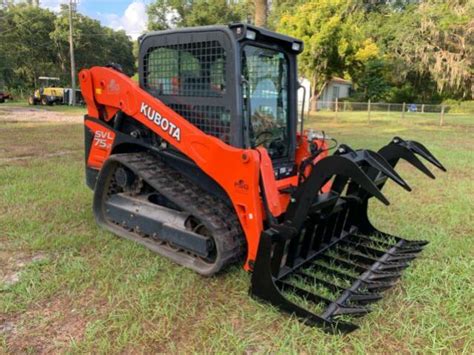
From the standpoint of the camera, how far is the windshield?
3332 mm

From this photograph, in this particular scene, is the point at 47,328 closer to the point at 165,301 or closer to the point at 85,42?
the point at 165,301

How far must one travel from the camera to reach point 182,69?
3486mm

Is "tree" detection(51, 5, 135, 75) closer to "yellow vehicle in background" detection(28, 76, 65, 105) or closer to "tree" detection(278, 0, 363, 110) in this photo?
"yellow vehicle in background" detection(28, 76, 65, 105)

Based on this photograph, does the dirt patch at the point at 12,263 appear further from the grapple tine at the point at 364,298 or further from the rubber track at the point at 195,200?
the grapple tine at the point at 364,298

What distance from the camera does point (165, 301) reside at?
2891 mm

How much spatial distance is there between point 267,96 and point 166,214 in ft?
4.45

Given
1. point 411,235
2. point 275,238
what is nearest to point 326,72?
point 411,235

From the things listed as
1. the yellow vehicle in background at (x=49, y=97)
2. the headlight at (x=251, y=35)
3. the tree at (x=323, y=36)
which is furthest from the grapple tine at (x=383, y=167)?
the yellow vehicle in background at (x=49, y=97)

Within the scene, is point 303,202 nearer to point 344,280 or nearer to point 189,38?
point 344,280

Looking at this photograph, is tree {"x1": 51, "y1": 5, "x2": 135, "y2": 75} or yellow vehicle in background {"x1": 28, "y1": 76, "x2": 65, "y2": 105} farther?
tree {"x1": 51, "y1": 5, "x2": 135, "y2": 75}

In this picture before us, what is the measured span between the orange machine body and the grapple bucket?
0.19 meters

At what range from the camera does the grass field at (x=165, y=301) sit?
250 cm

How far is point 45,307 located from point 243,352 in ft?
4.68

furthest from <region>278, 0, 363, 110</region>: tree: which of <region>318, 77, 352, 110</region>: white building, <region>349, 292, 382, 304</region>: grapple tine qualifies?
<region>349, 292, 382, 304</region>: grapple tine
